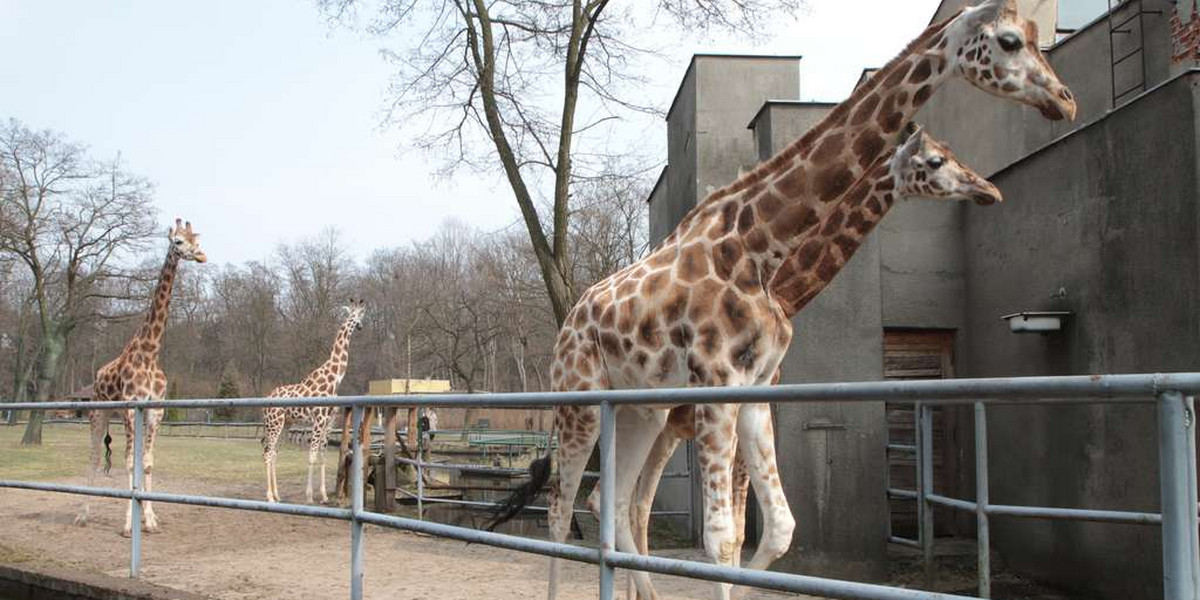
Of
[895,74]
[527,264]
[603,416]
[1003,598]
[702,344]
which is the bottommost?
[1003,598]

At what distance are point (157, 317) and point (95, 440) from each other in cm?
147

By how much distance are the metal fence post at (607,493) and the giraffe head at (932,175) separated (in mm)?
2258

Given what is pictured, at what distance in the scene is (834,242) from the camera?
520cm

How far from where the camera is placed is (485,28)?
14789mm

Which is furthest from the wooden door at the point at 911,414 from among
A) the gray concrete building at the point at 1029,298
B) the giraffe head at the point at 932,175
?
the giraffe head at the point at 932,175

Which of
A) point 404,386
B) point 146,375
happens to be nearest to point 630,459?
point 146,375

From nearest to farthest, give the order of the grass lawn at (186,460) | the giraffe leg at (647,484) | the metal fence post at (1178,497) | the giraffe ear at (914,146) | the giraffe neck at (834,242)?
the metal fence post at (1178,497) → the giraffe ear at (914,146) → the giraffe neck at (834,242) → the giraffe leg at (647,484) → the grass lawn at (186,460)

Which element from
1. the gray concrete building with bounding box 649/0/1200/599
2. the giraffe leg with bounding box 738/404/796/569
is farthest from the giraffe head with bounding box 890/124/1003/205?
the gray concrete building with bounding box 649/0/1200/599

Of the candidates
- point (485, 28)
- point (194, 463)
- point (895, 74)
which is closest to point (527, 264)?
point (194, 463)

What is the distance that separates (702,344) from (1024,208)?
217 inches

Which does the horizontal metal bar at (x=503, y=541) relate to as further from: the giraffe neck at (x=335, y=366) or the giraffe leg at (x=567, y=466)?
the giraffe neck at (x=335, y=366)

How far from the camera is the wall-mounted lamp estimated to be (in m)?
8.18

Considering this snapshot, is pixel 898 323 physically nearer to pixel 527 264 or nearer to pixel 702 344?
pixel 702 344

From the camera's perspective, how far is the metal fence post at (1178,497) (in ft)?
7.23
